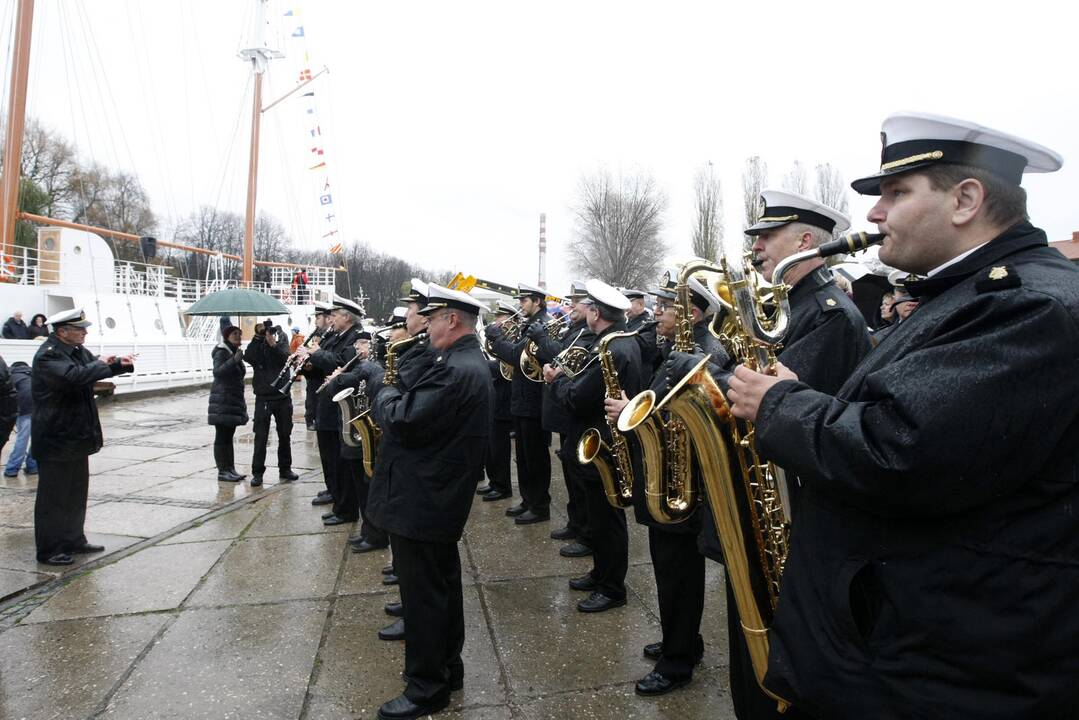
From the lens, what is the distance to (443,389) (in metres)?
3.45

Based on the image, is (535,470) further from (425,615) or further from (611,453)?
(425,615)

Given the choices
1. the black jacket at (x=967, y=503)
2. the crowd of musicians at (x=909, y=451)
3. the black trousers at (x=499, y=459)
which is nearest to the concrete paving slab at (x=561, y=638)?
the crowd of musicians at (x=909, y=451)

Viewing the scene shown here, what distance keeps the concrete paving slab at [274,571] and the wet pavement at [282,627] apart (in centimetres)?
2

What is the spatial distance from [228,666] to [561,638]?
209 centimetres

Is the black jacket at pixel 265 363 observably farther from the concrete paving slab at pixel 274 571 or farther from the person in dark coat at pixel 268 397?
the concrete paving slab at pixel 274 571

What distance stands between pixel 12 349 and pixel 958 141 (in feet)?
58.3

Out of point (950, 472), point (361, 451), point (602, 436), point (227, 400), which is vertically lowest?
point (361, 451)

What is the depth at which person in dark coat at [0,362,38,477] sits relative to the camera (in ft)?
28.1

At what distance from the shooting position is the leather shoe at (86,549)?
5.73 metres

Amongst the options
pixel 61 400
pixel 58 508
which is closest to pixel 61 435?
pixel 61 400

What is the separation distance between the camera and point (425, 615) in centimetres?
336

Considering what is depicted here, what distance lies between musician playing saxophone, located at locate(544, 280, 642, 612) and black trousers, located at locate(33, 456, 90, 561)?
457 cm

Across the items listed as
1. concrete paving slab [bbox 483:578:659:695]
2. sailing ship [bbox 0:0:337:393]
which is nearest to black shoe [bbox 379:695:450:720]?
concrete paving slab [bbox 483:578:659:695]

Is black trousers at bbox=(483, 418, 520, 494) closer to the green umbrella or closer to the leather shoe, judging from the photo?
the leather shoe
